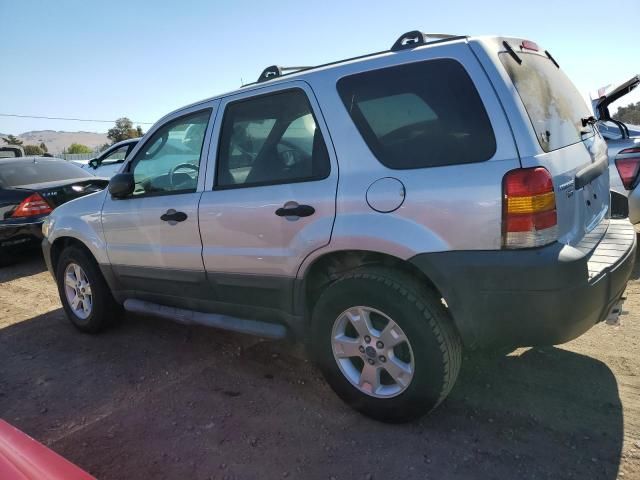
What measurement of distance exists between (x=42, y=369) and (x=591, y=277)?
12.5 feet

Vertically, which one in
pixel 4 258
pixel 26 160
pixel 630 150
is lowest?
pixel 4 258

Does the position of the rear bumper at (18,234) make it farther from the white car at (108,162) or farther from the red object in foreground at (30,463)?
the red object in foreground at (30,463)

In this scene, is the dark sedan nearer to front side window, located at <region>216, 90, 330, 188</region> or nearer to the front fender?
the front fender

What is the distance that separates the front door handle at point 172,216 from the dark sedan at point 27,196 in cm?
429

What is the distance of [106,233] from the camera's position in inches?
159

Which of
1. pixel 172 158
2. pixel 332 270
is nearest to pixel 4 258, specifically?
pixel 172 158

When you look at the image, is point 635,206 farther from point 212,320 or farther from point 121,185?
point 121,185

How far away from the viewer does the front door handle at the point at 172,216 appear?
338 cm

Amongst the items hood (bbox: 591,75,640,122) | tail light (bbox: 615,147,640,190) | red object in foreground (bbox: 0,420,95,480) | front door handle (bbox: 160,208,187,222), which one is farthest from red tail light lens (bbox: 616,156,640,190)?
red object in foreground (bbox: 0,420,95,480)

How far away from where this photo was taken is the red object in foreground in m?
1.54

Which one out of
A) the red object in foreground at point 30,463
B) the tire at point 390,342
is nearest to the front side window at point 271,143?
the tire at point 390,342

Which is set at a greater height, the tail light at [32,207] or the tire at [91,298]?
the tail light at [32,207]

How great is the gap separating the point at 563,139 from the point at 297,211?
1441 mm

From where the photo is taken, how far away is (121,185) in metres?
3.70
